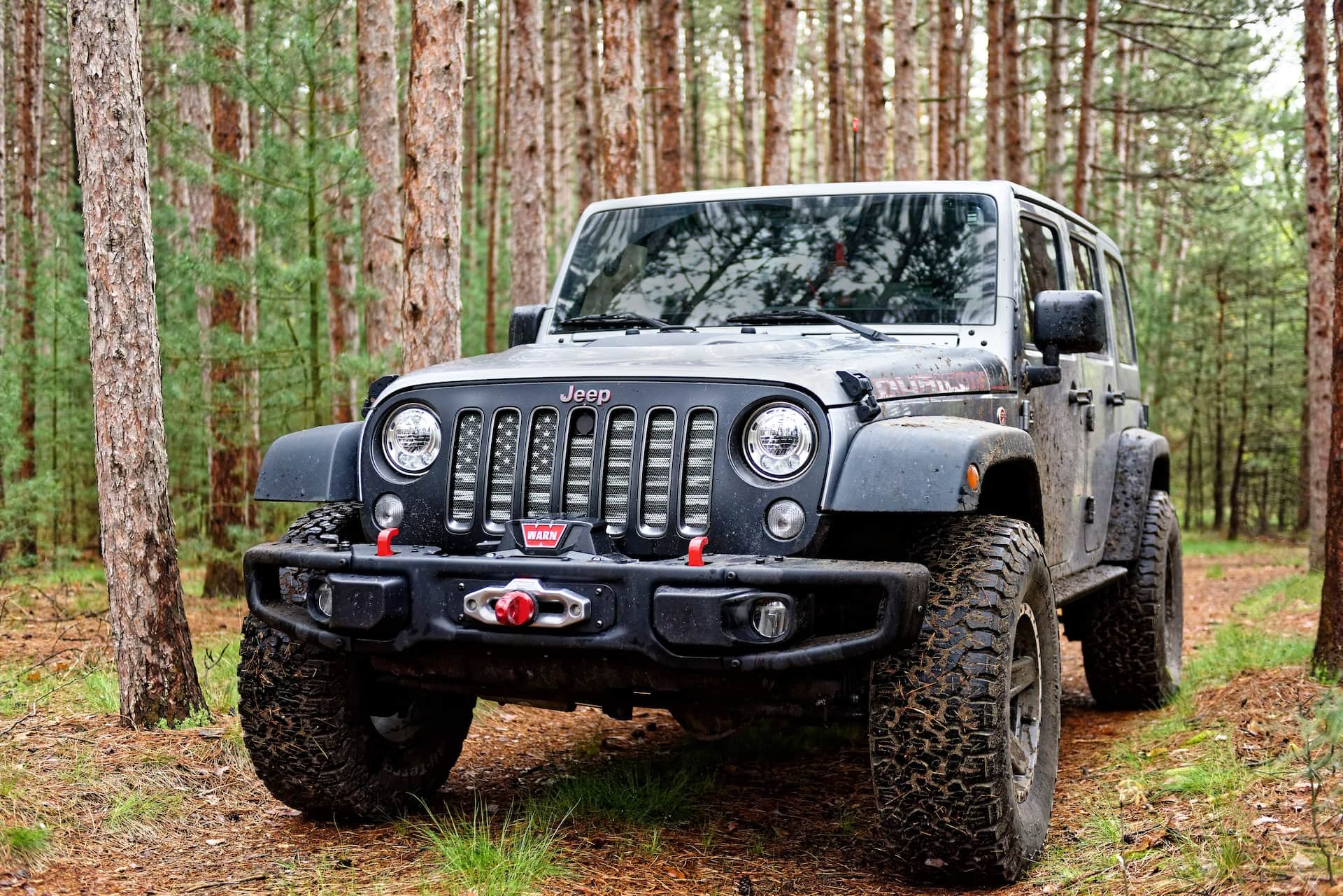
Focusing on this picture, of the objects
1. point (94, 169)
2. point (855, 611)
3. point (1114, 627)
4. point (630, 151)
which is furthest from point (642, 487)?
point (630, 151)

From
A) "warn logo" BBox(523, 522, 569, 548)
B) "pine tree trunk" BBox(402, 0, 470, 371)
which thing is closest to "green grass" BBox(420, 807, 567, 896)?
"warn logo" BBox(523, 522, 569, 548)

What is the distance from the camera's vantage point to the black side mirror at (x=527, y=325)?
17.2ft

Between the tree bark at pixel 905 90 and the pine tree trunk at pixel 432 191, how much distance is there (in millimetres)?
8883

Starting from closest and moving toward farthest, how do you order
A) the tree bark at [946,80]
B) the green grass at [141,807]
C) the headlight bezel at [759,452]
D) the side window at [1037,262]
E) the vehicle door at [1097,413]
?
1. the headlight bezel at [759,452]
2. the green grass at [141,807]
3. the side window at [1037,262]
4. the vehicle door at [1097,413]
5. the tree bark at [946,80]

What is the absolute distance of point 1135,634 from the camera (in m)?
6.29

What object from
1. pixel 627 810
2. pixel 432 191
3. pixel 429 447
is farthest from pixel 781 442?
pixel 432 191

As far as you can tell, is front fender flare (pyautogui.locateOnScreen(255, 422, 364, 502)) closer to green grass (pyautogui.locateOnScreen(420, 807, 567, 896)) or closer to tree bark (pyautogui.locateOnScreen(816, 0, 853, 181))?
green grass (pyautogui.locateOnScreen(420, 807, 567, 896))

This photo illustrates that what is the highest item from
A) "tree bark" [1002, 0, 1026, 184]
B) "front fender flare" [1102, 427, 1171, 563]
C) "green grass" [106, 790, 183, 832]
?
"tree bark" [1002, 0, 1026, 184]

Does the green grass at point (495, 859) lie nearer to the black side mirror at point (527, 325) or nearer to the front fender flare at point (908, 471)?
the front fender flare at point (908, 471)

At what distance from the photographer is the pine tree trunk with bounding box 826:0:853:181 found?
22875mm

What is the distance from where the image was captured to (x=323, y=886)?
365 cm

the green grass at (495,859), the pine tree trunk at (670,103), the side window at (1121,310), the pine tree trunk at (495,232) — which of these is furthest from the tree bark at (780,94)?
the green grass at (495,859)

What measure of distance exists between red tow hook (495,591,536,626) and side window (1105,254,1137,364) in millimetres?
4451

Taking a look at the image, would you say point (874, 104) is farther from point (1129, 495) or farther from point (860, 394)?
point (860, 394)
